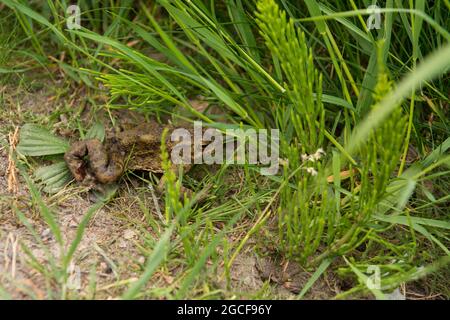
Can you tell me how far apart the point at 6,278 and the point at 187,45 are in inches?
54.4

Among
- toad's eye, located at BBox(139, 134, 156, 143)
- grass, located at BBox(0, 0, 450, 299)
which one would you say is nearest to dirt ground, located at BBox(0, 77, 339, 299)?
grass, located at BBox(0, 0, 450, 299)

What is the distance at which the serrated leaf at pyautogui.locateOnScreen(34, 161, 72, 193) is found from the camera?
239 centimetres

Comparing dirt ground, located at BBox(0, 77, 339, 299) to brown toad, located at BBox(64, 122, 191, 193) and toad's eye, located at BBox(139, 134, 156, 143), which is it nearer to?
brown toad, located at BBox(64, 122, 191, 193)

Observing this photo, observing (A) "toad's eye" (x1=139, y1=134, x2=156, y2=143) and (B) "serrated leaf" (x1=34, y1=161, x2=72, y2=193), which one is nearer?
(B) "serrated leaf" (x1=34, y1=161, x2=72, y2=193)

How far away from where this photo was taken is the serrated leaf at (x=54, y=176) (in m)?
2.39

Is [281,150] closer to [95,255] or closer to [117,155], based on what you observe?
[117,155]

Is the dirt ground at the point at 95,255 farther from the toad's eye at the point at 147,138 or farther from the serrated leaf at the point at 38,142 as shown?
the toad's eye at the point at 147,138

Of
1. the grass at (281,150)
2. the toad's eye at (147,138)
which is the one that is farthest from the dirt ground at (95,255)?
the toad's eye at (147,138)

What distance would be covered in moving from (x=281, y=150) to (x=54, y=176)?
0.93 m

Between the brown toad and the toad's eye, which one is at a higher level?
the toad's eye

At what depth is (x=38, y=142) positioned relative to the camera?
2510 millimetres

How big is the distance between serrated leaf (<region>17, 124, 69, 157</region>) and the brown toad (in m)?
0.07
